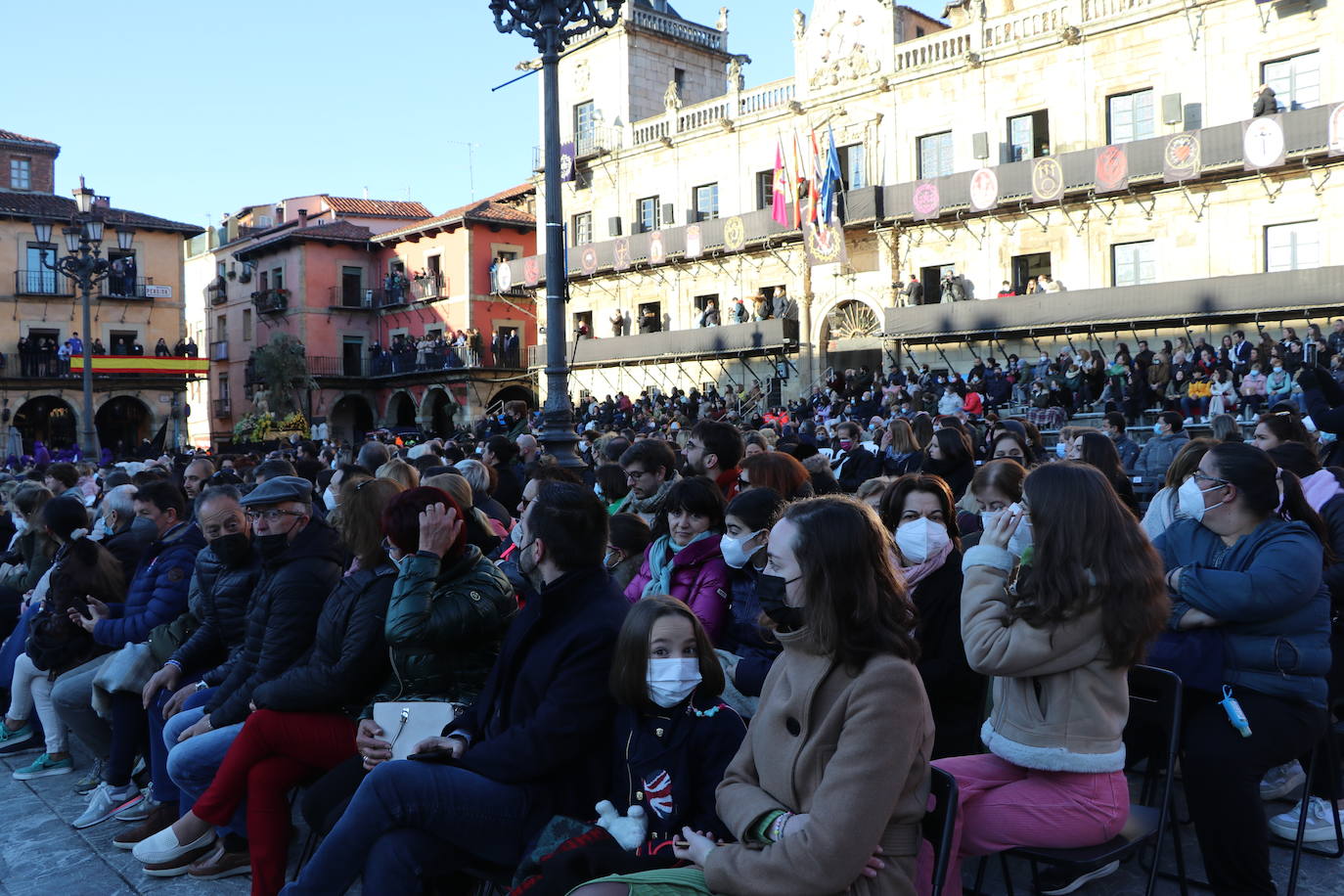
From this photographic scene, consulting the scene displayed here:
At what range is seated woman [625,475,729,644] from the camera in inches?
164

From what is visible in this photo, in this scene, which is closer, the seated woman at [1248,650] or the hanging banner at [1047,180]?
the seated woman at [1248,650]

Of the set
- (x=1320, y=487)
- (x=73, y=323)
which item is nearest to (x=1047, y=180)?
(x=1320, y=487)

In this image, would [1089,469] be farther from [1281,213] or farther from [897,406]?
[1281,213]

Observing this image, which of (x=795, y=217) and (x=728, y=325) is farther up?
(x=795, y=217)

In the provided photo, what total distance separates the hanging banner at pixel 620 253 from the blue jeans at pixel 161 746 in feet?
91.9

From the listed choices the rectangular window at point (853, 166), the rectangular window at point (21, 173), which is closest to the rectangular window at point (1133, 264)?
the rectangular window at point (853, 166)

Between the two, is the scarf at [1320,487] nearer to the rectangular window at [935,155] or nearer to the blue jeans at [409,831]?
the blue jeans at [409,831]

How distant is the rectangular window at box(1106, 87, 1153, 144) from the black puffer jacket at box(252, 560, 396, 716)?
23.0 m

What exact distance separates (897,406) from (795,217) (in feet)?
27.6

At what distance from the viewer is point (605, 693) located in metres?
3.36

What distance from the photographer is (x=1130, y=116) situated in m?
23.4

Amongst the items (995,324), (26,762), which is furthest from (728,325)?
(26,762)

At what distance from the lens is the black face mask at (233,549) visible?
5.14 meters

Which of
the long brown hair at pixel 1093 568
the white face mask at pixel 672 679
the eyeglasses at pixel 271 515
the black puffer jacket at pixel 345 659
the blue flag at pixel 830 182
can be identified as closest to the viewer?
the long brown hair at pixel 1093 568
